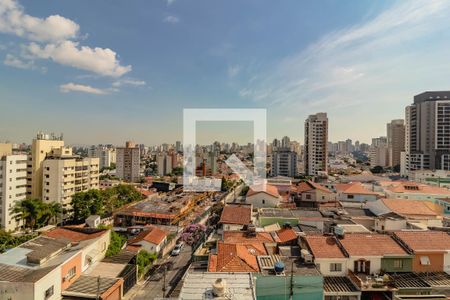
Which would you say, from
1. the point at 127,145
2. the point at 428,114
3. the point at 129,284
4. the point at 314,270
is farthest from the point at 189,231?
the point at 428,114

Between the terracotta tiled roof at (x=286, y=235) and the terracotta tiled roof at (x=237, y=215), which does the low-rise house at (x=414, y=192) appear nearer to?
the terracotta tiled roof at (x=237, y=215)

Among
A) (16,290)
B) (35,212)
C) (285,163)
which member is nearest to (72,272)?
(16,290)

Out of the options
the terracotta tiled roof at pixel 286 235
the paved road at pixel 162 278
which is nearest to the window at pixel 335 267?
the terracotta tiled roof at pixel 286 235

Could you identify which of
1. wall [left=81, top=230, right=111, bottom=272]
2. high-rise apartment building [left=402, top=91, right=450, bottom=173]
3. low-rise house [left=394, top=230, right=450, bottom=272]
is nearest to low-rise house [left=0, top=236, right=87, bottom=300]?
wall [left=81, top=230, right=111, bottom=272]

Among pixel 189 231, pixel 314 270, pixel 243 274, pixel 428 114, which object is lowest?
pixel 189 231

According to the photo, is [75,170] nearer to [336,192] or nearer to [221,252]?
[221,252]

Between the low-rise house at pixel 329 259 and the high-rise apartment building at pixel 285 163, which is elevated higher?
the high-rise apartment building at pixel 285 163
